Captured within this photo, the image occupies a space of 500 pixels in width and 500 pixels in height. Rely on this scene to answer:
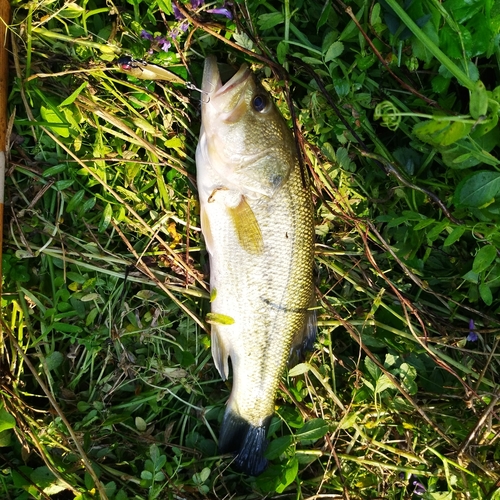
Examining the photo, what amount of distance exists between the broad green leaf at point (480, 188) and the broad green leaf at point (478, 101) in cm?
44

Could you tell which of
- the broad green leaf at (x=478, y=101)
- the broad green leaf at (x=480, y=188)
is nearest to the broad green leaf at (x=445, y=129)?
the broad green leaf at (x=478, y=101)

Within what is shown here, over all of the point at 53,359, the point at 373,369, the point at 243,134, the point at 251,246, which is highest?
the point at 243,134

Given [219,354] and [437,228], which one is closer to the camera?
[437,228]

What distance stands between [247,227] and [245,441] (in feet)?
3.50

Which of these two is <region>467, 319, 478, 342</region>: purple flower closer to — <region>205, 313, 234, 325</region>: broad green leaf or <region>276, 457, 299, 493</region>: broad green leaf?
<region>276, 457, 299, 493</region>: broad green leaf

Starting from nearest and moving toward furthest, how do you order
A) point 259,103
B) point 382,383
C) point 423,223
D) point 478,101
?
point 478,101
point 259,103
point 423,223
point 382,383

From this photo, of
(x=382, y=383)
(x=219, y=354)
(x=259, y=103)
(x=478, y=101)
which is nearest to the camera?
(x=478, y=101)

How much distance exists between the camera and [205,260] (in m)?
2.40

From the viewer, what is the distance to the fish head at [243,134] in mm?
2055

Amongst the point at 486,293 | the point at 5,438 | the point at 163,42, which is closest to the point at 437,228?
the point at 486,293

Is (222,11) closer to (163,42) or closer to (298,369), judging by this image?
(163,42)

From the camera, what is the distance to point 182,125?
7.55ft

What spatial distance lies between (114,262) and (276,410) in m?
1.11

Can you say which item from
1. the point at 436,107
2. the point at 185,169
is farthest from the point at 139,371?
the point at 436,107
